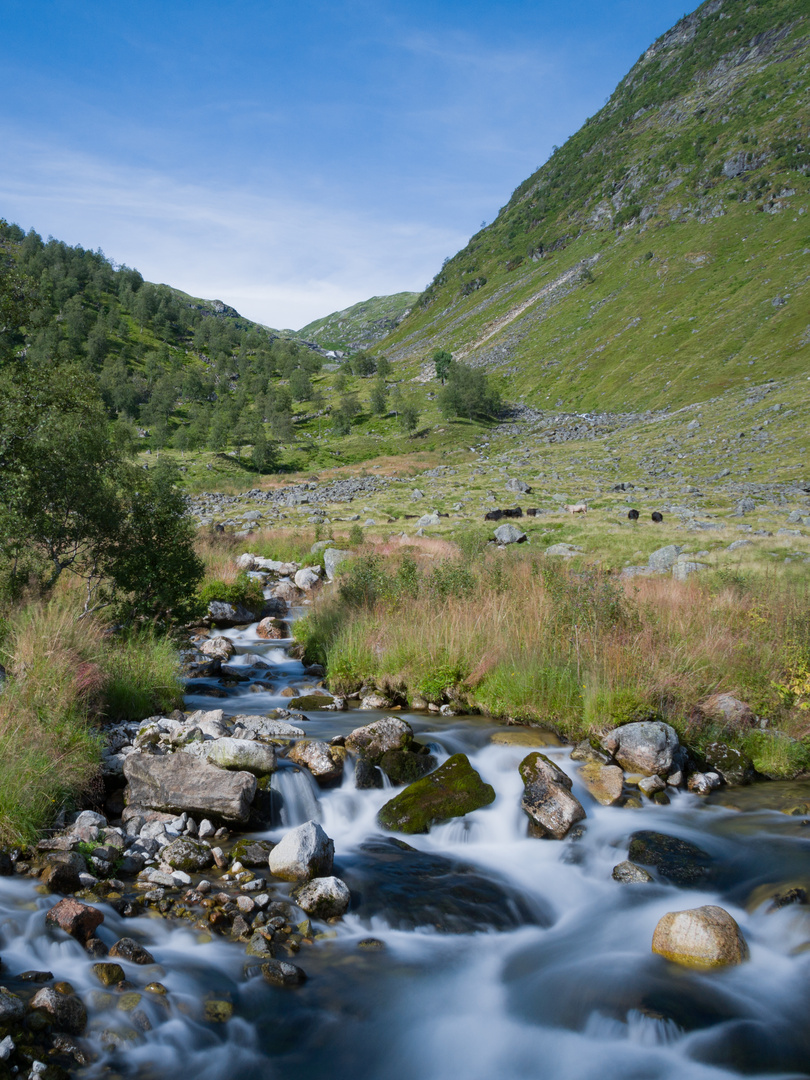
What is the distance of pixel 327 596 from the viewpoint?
18047 mm

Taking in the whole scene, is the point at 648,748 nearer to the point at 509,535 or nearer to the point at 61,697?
the point at 61,697

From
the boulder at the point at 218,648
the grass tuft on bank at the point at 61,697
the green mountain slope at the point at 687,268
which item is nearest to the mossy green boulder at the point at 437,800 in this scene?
the grass tuft on bank at the point at 61,697

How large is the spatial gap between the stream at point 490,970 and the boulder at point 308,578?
14431 millimetres

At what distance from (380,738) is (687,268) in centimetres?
13733

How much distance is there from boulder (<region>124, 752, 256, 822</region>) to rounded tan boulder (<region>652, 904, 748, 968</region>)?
16.5 feet

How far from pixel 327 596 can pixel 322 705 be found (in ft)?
17.8

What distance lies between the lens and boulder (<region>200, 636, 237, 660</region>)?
644 inches

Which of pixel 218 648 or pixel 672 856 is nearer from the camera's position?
pixel 672 856

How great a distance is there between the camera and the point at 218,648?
54.5ft

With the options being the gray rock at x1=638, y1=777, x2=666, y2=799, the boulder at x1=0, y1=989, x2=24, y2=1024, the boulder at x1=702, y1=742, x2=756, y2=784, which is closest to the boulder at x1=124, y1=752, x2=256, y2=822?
the boulder at x1=0, y1=989, x2=24, y2=1024

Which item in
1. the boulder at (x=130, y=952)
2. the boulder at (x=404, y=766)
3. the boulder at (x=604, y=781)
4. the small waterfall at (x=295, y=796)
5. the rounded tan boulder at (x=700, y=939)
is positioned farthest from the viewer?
the boulder at (x=404, y=766)

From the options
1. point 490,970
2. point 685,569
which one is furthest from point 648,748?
point 685,569

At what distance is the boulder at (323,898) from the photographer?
6.66 metres

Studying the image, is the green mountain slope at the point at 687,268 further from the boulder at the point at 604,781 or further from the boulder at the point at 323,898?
the boulder at the point at 323,898
